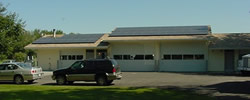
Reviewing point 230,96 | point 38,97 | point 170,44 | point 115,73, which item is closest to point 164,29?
point 170,44

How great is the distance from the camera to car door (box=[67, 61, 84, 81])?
22234mm

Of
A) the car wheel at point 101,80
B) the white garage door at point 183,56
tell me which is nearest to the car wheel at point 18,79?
the car wheel at point 101,80

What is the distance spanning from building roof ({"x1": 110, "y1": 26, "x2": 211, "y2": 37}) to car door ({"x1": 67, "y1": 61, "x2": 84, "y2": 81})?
1762 centimetres

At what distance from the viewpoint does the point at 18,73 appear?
23578 millimetres

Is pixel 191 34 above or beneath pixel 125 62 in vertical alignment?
above

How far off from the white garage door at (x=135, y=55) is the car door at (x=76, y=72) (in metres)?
16.2

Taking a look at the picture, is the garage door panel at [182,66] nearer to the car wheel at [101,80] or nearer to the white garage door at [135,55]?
the white garage door at [135,55]

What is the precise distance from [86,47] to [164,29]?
9.57m

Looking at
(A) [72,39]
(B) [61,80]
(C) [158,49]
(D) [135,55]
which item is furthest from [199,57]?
(B) [61,80]

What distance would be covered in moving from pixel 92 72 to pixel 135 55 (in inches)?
651

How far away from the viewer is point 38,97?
43.7ft

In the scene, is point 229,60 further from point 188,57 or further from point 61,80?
point 61,80

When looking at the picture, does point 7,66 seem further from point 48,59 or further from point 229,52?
point 229,52

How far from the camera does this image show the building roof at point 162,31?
126ft
